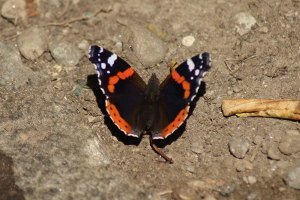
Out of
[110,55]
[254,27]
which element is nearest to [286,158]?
[254,27]

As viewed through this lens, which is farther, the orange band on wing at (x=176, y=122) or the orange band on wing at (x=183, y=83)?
the orange band on wing at (x=183, y=83)

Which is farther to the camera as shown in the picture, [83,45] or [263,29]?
[83,45]

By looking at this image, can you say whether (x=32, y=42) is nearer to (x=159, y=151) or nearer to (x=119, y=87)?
(x=119, y=87)

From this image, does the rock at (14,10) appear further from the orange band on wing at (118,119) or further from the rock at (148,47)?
the orange band on wing at (118,119)

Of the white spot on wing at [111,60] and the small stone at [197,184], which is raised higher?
the white spot on wing at [111,60]

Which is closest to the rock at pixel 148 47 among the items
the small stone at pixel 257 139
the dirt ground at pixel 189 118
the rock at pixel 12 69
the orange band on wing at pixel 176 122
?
the dirt ground at pixel 189 118

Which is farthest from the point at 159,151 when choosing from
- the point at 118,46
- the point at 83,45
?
the point at 83,45
